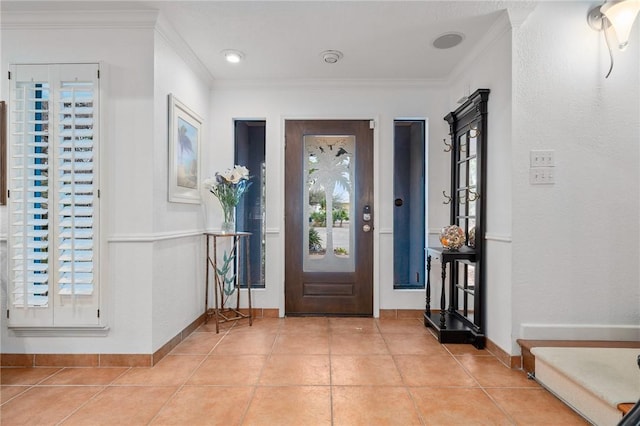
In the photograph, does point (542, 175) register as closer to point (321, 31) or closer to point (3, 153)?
point (321, 31)

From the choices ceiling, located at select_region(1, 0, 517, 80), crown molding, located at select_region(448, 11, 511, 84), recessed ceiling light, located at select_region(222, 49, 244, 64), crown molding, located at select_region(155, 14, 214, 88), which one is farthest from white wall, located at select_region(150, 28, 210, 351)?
crown molding, located at select_region(448, 11, 511, 84)

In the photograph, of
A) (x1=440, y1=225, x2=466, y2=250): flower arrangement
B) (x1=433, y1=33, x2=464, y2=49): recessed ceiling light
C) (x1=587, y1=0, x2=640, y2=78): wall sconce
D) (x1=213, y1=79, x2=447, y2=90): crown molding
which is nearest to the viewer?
(x1=587, y1=0, x2=640, y2=78): wall sconce

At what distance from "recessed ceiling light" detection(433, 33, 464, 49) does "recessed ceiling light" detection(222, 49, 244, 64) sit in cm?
156

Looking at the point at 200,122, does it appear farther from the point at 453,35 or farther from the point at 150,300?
the point at 453,35

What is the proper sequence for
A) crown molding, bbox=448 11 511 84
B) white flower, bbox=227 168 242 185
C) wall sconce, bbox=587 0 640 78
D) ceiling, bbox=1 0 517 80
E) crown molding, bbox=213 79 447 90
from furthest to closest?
crown molding, bbox=213 79 447 90 → white flower, bbox=227 168 242 185 → crown molding, bbox=448 11 511 84 → ceiling, bbox=1 0 517 80 → wall sconce, bbox=587 0 640 78

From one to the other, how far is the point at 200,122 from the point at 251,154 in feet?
3.04

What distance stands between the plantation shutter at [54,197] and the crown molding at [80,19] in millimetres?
280

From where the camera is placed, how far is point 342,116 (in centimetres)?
360

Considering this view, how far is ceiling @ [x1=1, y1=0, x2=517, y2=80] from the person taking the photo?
2297mm

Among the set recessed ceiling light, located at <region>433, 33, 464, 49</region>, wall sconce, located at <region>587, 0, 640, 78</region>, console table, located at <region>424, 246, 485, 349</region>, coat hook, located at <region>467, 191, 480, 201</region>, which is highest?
recessed ceiling light, located at <region>433, 33, 464, 49</region>

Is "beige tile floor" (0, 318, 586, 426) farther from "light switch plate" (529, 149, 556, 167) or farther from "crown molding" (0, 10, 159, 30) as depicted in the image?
"crown molding" (0, 10, 159, 30)

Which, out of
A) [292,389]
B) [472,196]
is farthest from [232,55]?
[292,389]

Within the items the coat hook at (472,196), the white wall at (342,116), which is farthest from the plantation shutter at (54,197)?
the coat hook at (472,196)

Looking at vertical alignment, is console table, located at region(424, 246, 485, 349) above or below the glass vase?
below
